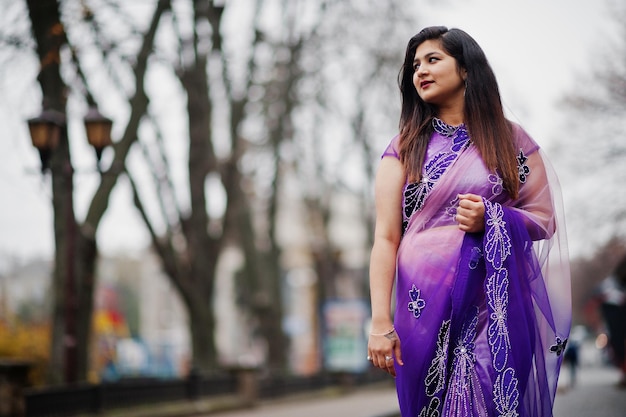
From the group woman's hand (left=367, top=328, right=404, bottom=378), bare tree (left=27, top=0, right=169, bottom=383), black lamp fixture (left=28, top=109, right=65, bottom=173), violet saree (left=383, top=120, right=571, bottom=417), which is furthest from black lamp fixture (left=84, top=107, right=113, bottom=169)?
woman's hand (left=367, top=328, right=404, bottom=378)

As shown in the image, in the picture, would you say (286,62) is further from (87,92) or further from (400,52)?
(87,92)

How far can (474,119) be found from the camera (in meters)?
3.96

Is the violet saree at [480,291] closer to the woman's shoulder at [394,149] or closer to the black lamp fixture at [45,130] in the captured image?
the woman's shoulder at [394,149]

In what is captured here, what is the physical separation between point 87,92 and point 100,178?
1874mm

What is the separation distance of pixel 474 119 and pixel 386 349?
87 centimetres

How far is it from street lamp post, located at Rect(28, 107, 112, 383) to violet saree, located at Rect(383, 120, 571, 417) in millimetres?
11746

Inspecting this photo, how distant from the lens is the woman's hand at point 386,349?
3.82 metres

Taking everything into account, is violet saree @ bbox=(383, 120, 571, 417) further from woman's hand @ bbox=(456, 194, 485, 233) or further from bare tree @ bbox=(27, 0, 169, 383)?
bare tree @ bbox=(27, 0, 169, 383)

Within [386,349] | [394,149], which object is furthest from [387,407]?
[386,349]

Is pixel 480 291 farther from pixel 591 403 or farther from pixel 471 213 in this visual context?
pixel 591 403

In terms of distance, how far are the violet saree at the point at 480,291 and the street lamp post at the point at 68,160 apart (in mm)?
11746

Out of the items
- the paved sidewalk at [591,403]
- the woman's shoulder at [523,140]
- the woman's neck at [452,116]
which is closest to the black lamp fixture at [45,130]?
the paved sidewalk at [591,403]

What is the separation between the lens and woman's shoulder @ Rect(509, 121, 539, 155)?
398 centimetres

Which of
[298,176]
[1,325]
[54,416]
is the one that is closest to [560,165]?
[298,176]
